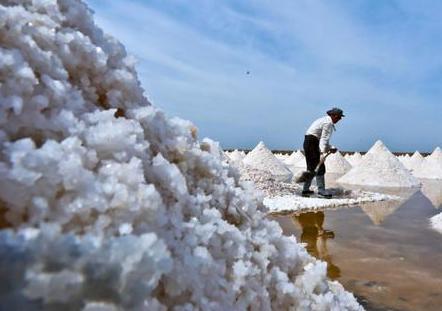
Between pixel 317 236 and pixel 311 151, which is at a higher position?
pixel 311 151

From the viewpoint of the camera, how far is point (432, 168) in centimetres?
1407

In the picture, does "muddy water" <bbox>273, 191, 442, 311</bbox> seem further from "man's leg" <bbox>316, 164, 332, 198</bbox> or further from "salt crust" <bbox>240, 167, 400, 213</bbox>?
"man's leg" <bbox>316, 164, 332, 198</bbox>

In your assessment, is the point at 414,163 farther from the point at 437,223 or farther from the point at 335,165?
the point at 437,223

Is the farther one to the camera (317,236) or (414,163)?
(414,163)

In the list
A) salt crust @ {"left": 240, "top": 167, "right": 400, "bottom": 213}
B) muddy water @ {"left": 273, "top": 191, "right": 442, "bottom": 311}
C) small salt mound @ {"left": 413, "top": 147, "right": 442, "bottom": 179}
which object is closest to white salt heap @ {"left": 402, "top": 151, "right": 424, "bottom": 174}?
small salt mound @ {"left": 413, "top": 147, "right": 442, "bottom": 179}

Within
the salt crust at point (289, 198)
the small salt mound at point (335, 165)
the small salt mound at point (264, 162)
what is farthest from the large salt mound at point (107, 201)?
the small salt mound at point (335, 165)

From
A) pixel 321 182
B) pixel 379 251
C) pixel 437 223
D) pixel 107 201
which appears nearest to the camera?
pixel 107 201

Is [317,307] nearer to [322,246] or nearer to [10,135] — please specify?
[10,135]

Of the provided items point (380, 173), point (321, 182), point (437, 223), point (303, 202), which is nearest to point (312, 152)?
point (321, 182)

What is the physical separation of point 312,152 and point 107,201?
650 centimetres

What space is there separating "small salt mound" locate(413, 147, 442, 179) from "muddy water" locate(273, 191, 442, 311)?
8333mm

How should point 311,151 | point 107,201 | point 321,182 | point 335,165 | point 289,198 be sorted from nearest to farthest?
1. point 107,201
2. point 289,198
3. point 311,151
4. point 321,182
5. point 335,165

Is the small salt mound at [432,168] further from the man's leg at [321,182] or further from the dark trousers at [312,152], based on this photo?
the dark trousers at [312,152]

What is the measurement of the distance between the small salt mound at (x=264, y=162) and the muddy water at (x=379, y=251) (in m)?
6.83
